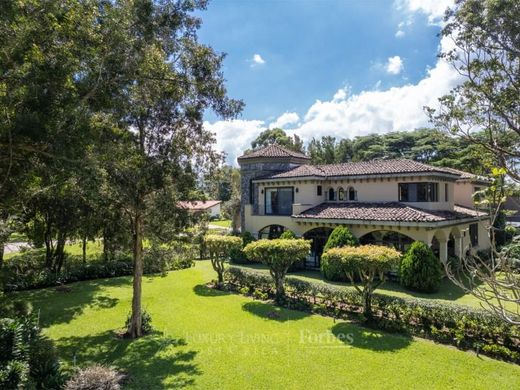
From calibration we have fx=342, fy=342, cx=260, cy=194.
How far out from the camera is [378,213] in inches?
814

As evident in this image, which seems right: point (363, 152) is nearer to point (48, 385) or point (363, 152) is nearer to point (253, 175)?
point (253, 175)

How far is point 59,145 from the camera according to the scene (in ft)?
23.9

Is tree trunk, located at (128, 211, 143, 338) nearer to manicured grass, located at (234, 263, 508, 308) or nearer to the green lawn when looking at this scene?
the green lawn

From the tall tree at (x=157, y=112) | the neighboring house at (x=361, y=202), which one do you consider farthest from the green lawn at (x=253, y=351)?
the neighboring house at (x=361, y=202)

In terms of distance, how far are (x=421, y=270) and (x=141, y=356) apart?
44.2 ft

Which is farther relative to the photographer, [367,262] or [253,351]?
[367,262]

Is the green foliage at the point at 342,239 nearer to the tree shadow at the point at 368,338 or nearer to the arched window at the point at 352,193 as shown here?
the arched window at the point at 352,193

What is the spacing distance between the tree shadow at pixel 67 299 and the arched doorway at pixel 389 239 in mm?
15004

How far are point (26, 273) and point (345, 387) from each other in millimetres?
20065

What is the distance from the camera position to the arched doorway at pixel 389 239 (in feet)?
67.3

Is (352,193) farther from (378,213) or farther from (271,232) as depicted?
(271,232)

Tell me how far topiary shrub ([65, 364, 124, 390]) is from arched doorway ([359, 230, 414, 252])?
1700 centimetres

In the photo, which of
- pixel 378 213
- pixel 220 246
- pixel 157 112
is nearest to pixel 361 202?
pixel 378 213

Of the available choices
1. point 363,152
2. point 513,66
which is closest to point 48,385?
Result: point 513,66
